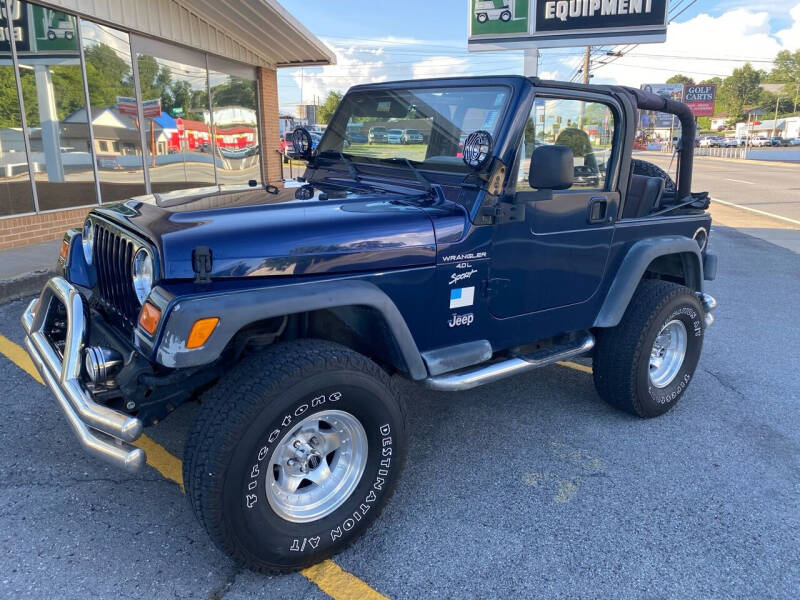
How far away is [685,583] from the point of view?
2475 millimetres

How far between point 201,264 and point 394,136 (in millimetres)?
1704

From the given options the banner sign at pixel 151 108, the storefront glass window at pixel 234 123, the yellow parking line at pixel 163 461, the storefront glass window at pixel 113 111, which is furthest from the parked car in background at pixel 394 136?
the storefront glass window at pixel 234 123

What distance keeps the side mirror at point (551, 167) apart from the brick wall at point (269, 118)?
10.0m

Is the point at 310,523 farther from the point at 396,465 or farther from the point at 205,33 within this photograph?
the point at 205,33

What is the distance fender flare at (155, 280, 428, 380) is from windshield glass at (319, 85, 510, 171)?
3.32 feet

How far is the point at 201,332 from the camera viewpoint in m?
2.14

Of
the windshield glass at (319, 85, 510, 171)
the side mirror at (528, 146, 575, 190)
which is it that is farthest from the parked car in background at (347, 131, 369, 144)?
the side mirror at (528, 146, 575, 190)

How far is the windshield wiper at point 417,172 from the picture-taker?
3132mm

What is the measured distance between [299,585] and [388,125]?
2.52 metres

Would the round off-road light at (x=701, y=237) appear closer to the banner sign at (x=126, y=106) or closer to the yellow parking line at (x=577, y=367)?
the yellow parking line at (x=577, y=367)

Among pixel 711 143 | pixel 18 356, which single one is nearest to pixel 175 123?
pixel 18 356

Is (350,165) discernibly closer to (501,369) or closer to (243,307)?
(501,369)

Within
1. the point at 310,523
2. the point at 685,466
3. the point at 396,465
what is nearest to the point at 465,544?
the point at 396,465

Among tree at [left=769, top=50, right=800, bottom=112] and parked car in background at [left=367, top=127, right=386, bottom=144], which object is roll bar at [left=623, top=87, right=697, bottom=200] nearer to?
parked car in background at [left=367, top=127, right=386, bottom=144]
